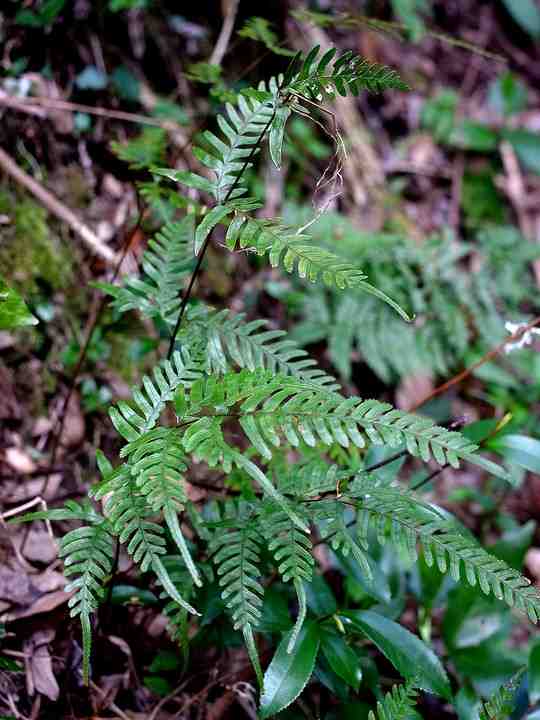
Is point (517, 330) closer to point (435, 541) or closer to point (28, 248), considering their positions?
point (435, 541)

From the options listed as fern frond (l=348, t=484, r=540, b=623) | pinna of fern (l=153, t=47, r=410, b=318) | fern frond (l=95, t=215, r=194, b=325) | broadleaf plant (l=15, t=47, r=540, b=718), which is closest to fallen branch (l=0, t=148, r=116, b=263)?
fern frond (l=95, t=215, r=194, b=325)

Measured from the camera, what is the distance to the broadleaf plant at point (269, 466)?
121cm

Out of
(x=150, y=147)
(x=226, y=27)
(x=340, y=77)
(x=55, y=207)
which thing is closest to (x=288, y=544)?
(x=340, y=77)

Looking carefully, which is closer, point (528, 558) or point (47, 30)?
point (47, 30)

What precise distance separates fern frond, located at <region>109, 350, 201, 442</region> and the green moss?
1262 mm

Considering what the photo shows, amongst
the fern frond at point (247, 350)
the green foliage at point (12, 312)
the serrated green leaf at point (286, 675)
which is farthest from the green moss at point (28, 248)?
the serrated green leaf at point (286, 675)

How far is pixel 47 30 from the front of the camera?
2822 millimetres

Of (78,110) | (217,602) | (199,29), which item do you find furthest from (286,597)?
(199,29)

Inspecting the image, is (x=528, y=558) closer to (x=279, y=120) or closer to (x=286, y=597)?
(x=286, y=597)

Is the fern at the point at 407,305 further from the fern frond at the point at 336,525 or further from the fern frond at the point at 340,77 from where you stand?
the fern frond at the point at 340,77

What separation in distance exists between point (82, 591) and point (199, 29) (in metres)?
3.06

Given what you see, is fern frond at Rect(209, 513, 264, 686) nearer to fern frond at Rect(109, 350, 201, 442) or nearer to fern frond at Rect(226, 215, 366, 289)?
fern frond at Rect(109, 350, 201, 442)

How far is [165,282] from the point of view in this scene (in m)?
1.74

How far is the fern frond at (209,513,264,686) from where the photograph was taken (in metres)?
1.27
